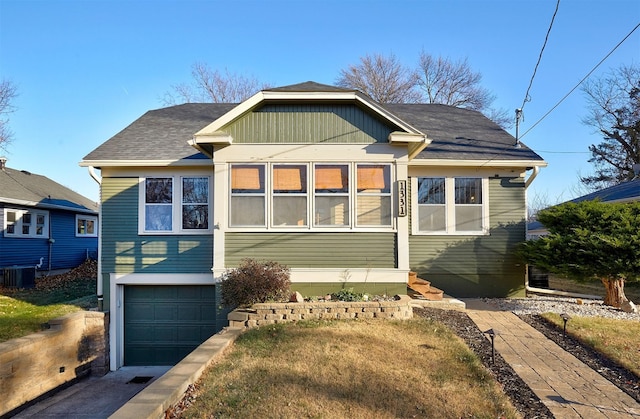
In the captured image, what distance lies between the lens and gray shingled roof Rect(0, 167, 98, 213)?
15646mm

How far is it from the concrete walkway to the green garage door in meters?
6.04

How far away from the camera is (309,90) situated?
8.23 metres

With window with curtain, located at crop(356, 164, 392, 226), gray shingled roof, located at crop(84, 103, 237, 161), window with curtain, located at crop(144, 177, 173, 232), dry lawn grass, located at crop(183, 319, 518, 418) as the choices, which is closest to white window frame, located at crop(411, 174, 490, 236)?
window with curtain, located at crop(356, 164, 392, 226)

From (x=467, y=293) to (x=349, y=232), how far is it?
13.4 feet

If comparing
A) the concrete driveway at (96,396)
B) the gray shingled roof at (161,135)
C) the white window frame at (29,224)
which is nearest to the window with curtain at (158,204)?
the gray shingled roof at (161,135)

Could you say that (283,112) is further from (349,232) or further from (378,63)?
(378,63)

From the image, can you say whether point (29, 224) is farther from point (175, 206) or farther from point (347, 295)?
point (347, 295)

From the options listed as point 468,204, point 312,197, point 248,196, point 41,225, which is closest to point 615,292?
point 468,204

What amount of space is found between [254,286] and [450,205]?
5646 millimetres

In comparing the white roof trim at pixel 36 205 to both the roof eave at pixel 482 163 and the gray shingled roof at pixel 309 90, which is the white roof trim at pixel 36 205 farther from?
the roof eave at pixel 482 163

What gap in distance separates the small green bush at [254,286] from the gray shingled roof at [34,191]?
39.3ft

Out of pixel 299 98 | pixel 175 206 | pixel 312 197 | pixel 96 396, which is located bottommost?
pixel 96 396

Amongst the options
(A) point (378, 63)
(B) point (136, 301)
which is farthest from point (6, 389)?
(A) point (378, 63)

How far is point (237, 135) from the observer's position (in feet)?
27.5
